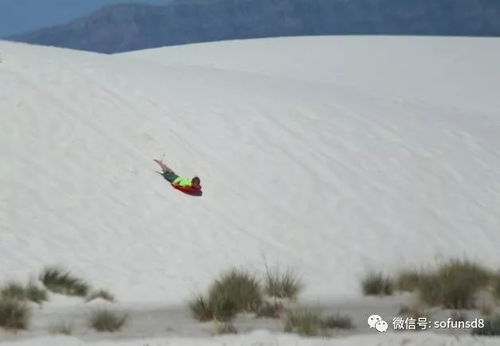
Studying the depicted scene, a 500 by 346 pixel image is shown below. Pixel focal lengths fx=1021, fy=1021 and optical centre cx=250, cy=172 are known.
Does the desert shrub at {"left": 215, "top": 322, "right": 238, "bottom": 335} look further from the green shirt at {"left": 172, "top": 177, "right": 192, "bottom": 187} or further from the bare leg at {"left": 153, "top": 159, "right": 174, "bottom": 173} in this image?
the bare leg at {"left": 153, "top": 159, "right": 174, "bottom": 173}

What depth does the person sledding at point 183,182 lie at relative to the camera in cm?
2003

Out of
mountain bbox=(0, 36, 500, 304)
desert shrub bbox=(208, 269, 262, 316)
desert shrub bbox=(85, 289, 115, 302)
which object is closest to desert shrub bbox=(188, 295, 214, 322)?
desert shrub bbox=(208, 269, 262, 316)

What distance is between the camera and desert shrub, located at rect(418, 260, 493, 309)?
1338 centimetres

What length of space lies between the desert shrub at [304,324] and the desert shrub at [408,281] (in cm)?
420

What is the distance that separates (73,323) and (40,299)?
2.23 m

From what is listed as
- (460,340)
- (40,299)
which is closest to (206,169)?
(40,299)

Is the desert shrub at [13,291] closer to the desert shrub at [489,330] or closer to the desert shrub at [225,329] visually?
the desert shrub at [225,329]

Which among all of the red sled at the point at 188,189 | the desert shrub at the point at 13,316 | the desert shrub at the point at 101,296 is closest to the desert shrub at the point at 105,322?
the desert shrub at the point at 13,316

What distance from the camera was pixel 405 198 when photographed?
2252cm

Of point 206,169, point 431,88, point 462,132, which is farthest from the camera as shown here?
point 431,88

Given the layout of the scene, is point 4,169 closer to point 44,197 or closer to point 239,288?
point 44,197

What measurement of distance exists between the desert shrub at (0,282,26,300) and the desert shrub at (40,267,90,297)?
1.83 ft

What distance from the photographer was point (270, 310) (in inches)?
514

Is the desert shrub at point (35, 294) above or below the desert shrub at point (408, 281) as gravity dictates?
below
